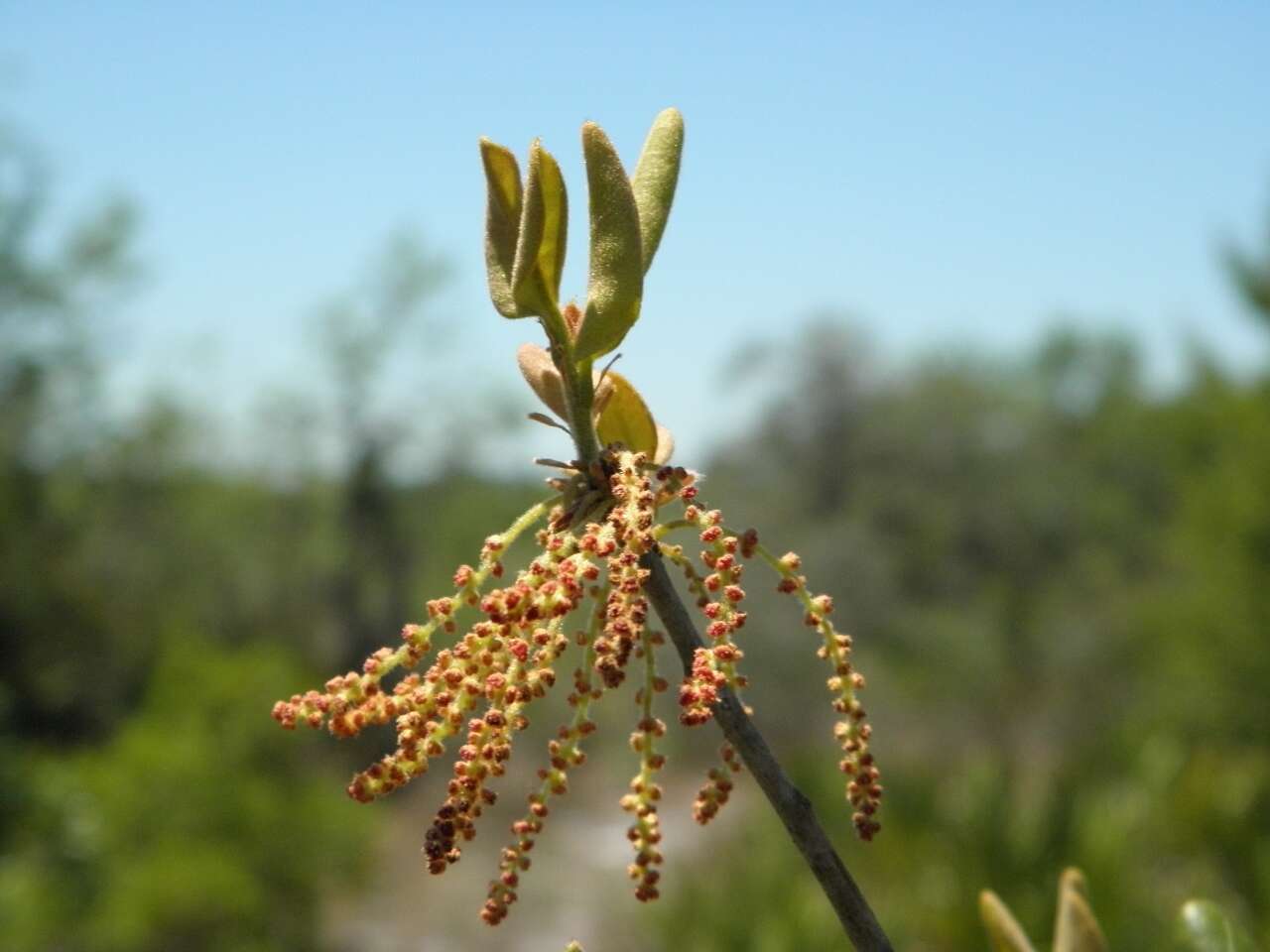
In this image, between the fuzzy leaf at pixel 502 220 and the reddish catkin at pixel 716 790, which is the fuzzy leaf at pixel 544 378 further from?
the reddish catkin at pixel 716 790

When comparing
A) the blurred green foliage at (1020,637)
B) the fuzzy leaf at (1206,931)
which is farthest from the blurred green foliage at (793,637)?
the fuzzy leaf at (1206,931)

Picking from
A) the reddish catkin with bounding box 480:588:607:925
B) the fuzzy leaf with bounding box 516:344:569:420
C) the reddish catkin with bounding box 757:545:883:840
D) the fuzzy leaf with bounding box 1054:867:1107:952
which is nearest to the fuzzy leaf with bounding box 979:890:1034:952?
→ the fuzzy leaf with bounding box 1054:867:1107:952

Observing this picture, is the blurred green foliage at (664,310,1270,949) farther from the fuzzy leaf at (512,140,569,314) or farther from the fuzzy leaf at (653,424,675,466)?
the fuzzy leaf at (512,140,569,314)

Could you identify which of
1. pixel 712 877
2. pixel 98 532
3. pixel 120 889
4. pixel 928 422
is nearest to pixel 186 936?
pixel 120 889

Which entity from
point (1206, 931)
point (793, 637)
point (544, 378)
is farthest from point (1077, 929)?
point (793, 637)

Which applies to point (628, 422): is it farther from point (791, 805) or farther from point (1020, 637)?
point (1020, 637)

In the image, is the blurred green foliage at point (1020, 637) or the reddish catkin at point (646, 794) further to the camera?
the blurred green foliage at point (1020, 637)
